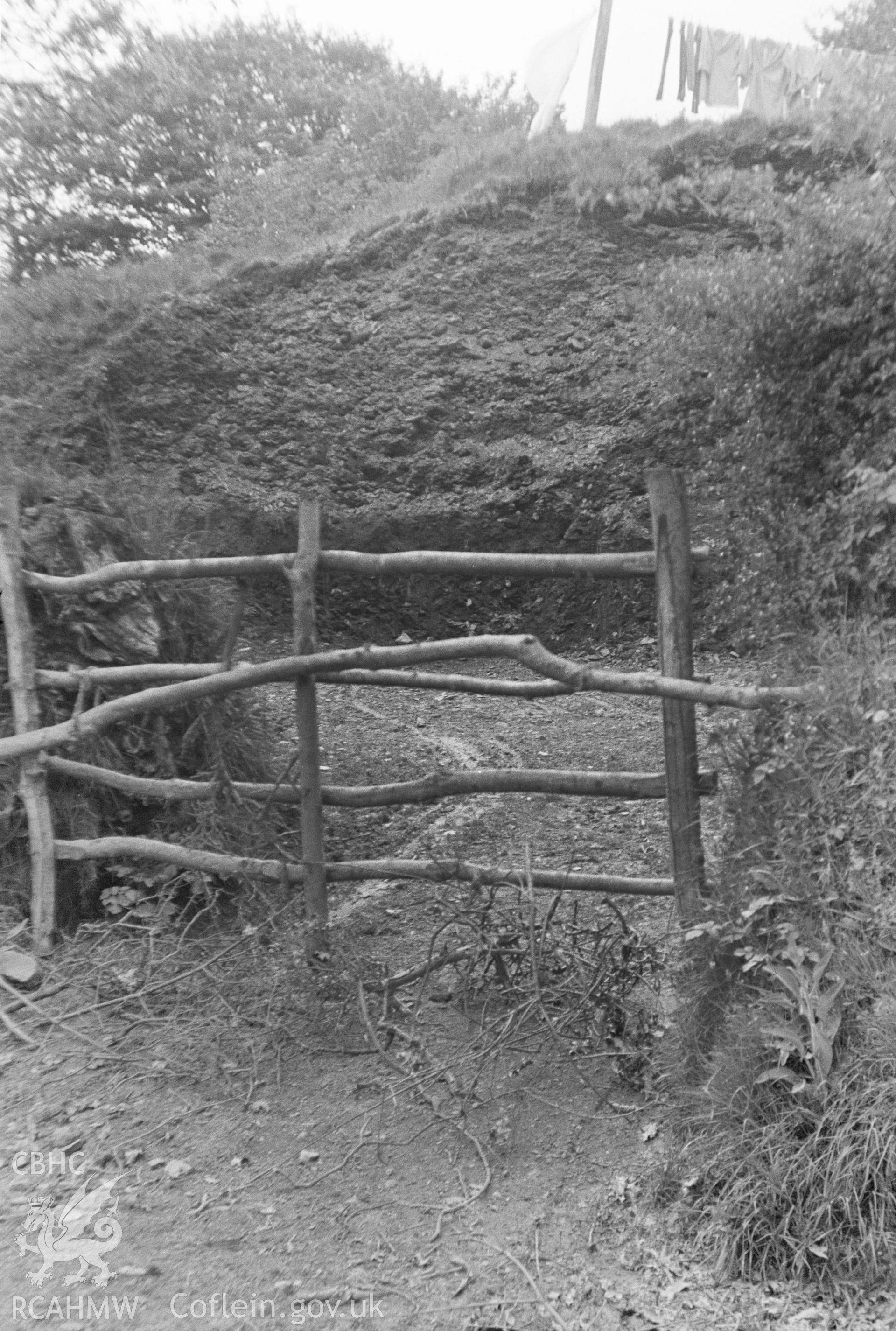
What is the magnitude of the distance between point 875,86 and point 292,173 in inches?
389

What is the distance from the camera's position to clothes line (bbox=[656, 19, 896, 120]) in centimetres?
1271

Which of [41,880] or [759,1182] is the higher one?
[41,880]

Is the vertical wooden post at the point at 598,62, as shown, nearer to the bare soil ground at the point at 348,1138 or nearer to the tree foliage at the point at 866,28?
the tree foliage at the point at 866,28

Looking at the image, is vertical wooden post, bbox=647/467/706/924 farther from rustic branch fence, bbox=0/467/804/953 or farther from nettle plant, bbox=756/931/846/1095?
nettle plant, bbox=756/931/846/1095

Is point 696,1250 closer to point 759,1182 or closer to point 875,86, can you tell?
point 759,1182

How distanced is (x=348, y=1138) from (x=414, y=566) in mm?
1561

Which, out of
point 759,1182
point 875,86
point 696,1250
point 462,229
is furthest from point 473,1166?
point 462,229

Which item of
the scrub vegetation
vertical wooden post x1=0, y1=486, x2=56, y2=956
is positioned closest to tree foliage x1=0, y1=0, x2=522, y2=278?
the scrub vegetation

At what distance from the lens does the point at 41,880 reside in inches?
136

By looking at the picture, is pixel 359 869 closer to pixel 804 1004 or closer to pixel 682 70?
pixel 804 1004

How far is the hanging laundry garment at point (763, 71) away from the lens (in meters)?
12.7

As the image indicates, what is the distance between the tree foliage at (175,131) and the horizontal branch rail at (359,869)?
501 inches

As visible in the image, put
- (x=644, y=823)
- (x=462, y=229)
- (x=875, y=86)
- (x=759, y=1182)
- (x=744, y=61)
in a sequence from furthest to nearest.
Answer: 1. (x=744, y=61)
2. (x=462, y=229)
3. (x=875, y=86)
4. (x=644, y=823)
5. (x=759, y=1182)

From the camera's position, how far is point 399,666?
2.87 m
